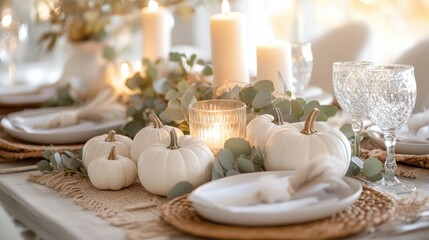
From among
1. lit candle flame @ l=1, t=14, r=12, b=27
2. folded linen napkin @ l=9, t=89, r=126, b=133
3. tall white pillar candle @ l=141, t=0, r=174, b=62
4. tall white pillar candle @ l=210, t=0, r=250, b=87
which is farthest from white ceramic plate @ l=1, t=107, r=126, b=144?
lit candle flame @ l=1, t=14, r=12, b=27

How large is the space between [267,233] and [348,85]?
0.46 m

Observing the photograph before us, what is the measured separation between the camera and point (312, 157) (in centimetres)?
140

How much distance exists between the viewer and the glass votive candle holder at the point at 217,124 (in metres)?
1.53

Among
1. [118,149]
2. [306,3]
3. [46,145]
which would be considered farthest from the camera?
[306,3]

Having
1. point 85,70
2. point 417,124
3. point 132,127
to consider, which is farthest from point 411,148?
point 85,70

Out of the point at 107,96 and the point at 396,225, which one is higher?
the point at 107,96

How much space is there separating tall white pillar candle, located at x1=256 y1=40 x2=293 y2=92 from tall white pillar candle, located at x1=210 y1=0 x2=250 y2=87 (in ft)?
Result: 0.29

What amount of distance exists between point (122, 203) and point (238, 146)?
Answer: 23cm

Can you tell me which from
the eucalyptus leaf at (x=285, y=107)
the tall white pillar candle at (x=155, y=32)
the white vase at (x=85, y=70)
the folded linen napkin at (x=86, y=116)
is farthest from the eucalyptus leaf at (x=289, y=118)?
the white vase at (x=85, y=70)

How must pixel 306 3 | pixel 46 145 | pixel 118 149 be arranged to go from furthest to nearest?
pixel 306 3 → pixel 46 145 → pixel 118 149

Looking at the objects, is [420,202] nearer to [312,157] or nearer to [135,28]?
[312,157]

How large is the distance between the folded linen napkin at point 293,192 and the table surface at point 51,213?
0.10m

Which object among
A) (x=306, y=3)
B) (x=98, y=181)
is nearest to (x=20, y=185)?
(x=98, y=181)

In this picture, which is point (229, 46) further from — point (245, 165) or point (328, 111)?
point (245, 165)
